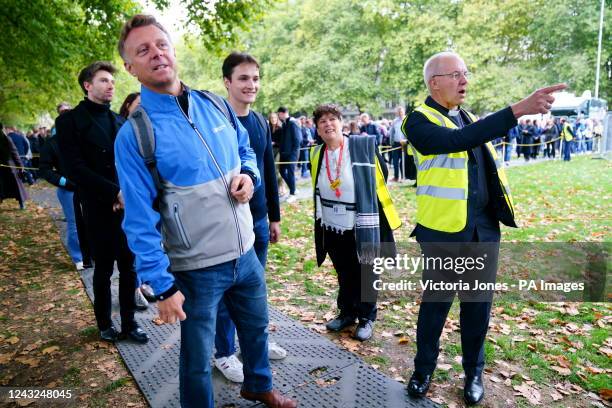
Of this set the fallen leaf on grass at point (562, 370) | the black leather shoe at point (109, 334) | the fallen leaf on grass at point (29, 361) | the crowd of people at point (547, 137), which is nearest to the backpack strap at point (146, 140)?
the black leather shoe at point (109, 334)

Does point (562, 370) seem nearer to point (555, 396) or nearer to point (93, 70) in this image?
point (555, 396)

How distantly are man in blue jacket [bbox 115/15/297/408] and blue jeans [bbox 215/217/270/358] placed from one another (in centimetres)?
93

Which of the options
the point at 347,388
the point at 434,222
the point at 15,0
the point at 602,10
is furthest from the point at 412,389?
the point at 602,10

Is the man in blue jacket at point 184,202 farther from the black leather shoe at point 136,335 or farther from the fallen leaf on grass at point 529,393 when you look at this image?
the fallen leaf on grass at point 529,393

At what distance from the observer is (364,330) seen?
13.7 ft

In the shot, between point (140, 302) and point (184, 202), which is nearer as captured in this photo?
point (184, 202)

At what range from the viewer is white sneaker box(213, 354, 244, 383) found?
3463 millimetres

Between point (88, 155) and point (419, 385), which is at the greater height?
point (88, 155)

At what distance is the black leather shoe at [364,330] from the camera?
4150mm

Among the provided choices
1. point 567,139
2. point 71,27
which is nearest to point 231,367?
point 71,27

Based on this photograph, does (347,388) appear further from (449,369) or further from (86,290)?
(86,290)

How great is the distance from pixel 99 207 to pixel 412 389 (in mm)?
2961

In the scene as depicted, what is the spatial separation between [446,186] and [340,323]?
77.6 inches

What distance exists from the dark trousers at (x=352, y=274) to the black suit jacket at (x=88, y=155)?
78.6 inches
